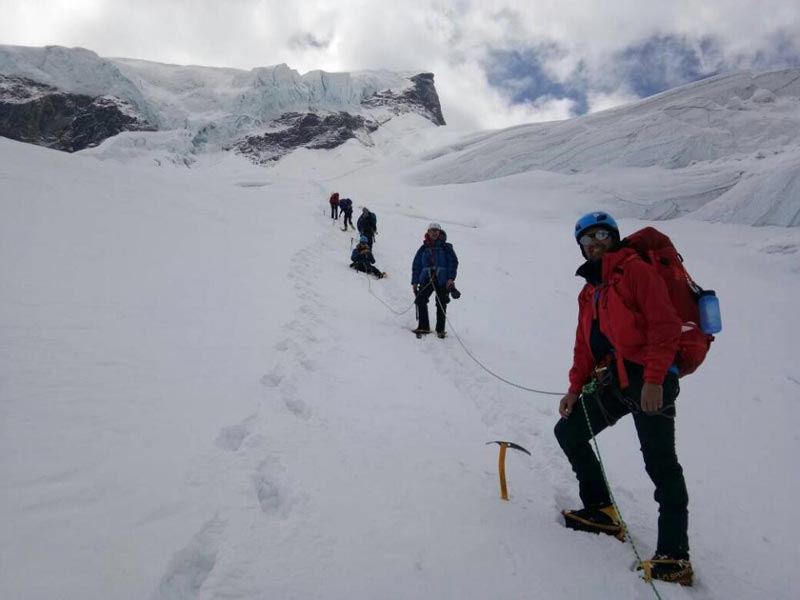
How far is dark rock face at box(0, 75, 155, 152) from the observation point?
93.8 m

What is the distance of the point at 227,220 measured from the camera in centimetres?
1199

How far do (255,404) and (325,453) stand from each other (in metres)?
0.81

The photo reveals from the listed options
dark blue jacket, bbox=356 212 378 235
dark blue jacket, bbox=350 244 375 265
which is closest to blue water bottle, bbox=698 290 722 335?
dark blue jacket, bbox=350 244 375 265

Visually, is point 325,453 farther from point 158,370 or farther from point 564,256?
point 564,256

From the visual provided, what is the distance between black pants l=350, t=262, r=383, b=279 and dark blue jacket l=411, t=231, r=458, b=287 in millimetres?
4000

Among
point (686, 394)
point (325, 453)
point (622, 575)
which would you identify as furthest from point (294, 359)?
point (686, 394)

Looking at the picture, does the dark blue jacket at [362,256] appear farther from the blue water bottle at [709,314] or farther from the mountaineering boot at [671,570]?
the mountaineering boot at [671,570]

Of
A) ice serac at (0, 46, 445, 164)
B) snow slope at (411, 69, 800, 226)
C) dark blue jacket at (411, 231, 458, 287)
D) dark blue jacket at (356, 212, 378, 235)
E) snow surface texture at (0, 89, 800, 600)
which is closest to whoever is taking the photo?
snow surface texture at (0, 89, 800, 600)

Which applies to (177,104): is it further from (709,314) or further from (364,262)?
(709,314)

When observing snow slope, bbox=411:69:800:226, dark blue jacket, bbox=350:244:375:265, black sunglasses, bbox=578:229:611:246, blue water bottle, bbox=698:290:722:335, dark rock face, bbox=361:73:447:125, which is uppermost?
dark rock face, bbox=361:73:447:125

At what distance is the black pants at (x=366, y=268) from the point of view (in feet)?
37.2

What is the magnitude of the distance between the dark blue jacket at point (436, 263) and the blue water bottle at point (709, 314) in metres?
4.87

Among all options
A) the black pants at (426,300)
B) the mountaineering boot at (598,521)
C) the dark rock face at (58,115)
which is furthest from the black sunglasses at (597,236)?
the dark rock face at (58,115)

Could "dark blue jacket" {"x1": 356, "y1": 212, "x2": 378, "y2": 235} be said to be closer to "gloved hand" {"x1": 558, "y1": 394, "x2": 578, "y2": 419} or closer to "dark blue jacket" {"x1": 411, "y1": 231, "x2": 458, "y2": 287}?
"dark blue jacket" {"x1": 411, "y1": 231, "x2": 458, "y2": 287}
